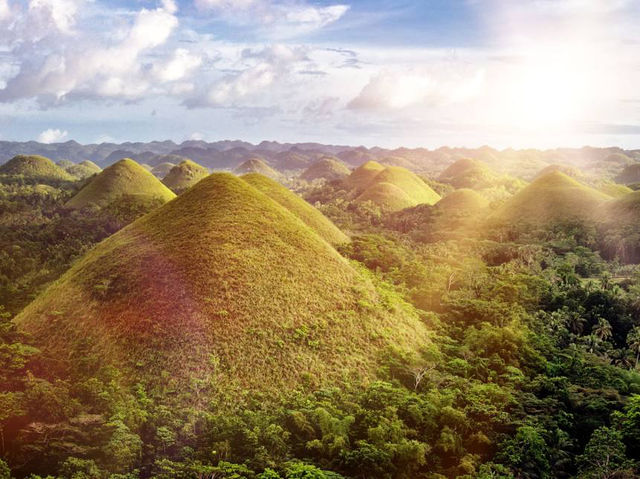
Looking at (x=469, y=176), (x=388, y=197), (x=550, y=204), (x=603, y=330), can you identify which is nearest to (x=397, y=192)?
(x=388, y=197)

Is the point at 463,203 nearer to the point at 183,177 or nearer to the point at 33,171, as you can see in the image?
the point at 183,177

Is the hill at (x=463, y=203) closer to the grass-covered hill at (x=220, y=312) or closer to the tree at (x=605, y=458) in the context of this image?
the grass-covered hill at (x=220, y=312)

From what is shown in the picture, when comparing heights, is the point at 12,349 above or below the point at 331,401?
above

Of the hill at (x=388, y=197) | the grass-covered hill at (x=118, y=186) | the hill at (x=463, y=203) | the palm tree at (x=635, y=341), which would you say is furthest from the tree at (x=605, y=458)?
the hill at (x=388, y=197)

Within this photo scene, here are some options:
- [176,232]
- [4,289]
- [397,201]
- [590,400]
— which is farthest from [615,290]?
[397,201]

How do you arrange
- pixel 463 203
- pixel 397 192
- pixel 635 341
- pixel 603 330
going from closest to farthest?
1. pixel 635 341
2. pixel 603 330
3. pixel 463 203
4. pixel 397 192

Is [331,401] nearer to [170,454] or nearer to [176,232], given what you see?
[170,454]

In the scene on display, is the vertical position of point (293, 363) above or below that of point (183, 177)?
below
